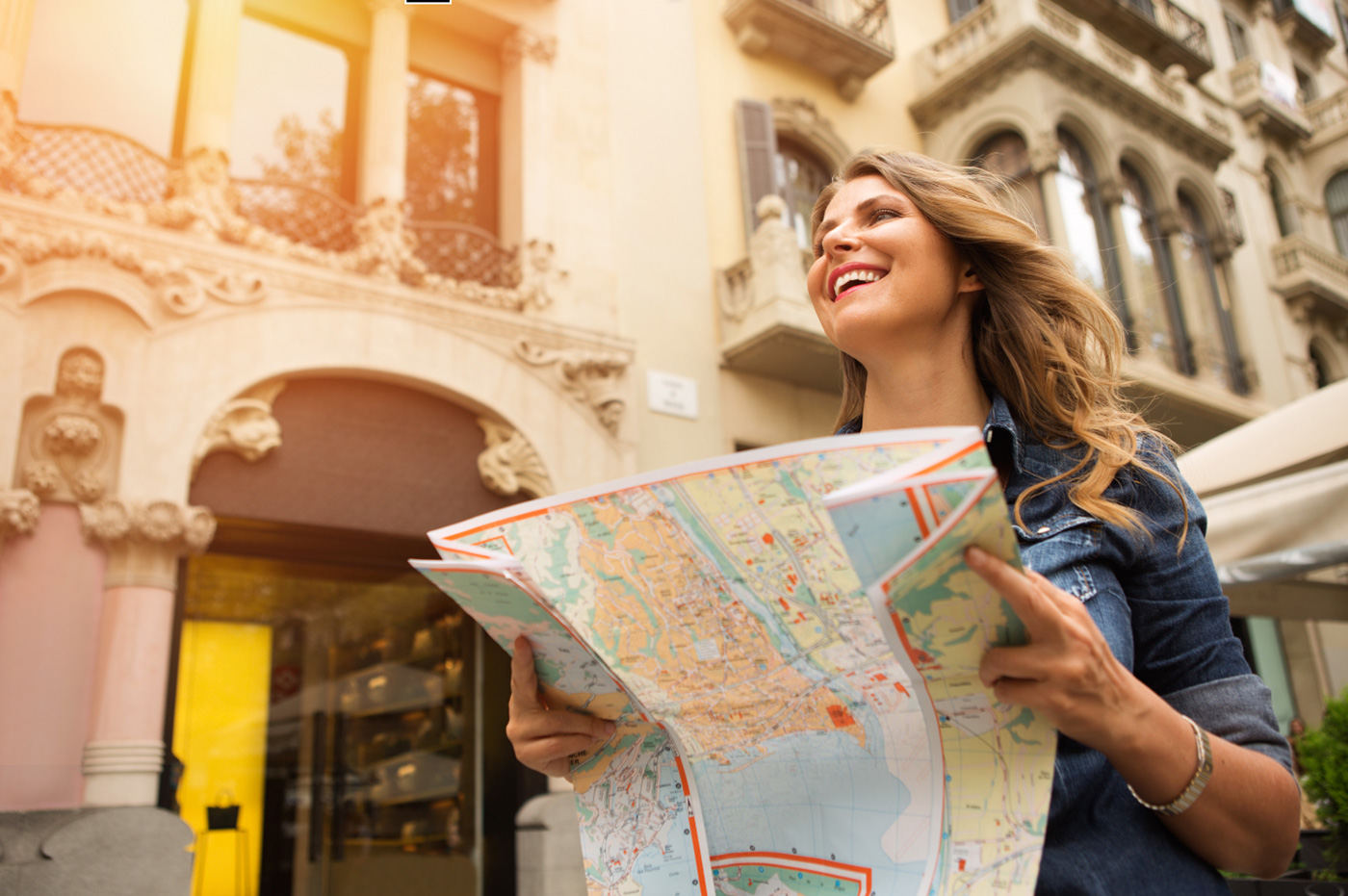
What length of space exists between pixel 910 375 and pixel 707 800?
690 millimetres

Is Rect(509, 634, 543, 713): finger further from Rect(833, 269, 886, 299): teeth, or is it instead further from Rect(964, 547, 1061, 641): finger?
Rect(833, 269, 886, 299): teeth

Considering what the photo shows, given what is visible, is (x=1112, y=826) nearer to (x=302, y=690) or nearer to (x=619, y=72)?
(x=302, y=690)

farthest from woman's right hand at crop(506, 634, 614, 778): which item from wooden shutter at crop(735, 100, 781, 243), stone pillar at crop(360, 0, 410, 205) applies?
wooden shutter at crop(735, 100, 781, 243)

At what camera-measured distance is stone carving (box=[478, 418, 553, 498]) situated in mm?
7539

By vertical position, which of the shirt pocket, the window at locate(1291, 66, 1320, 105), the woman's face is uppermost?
the window at locate(1291, 66, 1320, 105)

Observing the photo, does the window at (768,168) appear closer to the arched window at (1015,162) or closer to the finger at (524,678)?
the arched window at (1015,162)

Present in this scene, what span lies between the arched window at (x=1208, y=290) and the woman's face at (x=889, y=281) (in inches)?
523

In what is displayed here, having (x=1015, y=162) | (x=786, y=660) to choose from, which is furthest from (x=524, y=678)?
(x=1015, y=162)

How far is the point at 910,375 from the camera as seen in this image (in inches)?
57.0

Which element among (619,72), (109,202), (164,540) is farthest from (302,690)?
(619,72)

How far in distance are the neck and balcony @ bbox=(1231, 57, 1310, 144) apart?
735 inches

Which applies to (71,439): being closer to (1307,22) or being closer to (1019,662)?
(1019,662)

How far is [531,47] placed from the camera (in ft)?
28.4

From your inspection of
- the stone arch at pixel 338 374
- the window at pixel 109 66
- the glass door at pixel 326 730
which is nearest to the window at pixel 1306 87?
the stone arch at pixel 338 374
